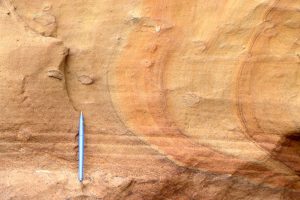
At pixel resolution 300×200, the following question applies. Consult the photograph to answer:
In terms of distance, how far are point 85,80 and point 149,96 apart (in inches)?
6.3

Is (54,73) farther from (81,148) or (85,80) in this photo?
(81,148)

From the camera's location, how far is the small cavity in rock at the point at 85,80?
138 cm

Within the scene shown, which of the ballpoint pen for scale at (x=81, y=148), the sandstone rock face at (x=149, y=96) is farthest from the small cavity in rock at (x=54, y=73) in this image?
the ballpoint pen for scale at (x=81, y=148)

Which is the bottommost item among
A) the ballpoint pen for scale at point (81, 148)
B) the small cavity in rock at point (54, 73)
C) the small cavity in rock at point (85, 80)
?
the ballpoint pen for scale at point (81, 148)

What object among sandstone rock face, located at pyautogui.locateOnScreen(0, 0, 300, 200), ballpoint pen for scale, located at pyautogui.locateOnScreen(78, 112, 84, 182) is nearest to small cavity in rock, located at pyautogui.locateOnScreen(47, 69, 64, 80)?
sandstone rock face, located at pyautogui.locateOnScreen(0, 0, 300, 200)

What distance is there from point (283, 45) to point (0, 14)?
67cm

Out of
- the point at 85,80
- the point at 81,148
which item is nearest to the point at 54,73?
the point at 85,80

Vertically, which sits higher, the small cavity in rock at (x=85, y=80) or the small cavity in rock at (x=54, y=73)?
the small cavity in rock at (x=54, y=73)

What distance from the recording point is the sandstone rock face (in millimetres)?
1327

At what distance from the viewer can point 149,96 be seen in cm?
137

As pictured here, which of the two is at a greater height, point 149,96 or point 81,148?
point 149,96

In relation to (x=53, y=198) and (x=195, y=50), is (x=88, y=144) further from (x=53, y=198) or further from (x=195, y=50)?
(x=195, y=50)

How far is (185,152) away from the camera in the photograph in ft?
4.68

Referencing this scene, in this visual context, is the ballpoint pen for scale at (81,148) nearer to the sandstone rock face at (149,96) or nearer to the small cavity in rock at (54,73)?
the sandstone rock face at (149,96)
